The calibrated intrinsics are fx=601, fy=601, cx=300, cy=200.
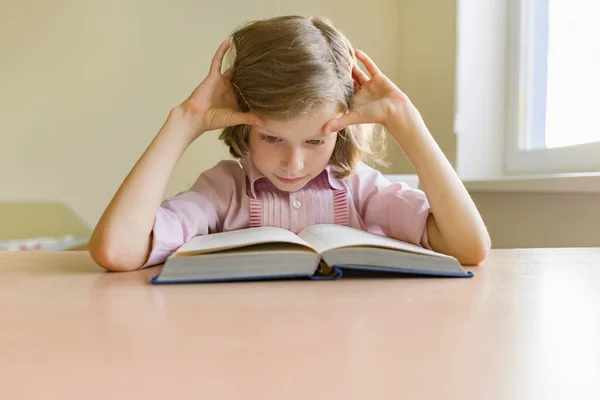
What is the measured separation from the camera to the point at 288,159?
0.87 metres

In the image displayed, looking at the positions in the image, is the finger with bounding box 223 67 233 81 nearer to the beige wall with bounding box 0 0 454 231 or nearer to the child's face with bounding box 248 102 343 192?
the child's face with bounding box 248 102 343 192

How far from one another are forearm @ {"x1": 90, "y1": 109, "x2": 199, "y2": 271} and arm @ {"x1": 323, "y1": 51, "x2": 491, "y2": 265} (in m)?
0.23

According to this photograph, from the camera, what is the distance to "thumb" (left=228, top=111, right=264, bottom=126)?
85 centimetres

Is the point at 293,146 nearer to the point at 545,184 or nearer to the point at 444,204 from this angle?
the point at 444,204

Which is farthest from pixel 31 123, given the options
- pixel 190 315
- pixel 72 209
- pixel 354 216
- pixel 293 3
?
pixel 190 315

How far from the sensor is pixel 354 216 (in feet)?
3.43

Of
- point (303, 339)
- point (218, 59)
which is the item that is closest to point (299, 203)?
point (218, 59)

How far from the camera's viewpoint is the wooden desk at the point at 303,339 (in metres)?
0.30

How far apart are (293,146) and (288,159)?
0.07ft

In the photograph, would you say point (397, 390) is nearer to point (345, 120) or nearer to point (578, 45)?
point (345, 120)

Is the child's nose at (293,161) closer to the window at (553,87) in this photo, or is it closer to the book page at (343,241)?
the book page at (343,241)

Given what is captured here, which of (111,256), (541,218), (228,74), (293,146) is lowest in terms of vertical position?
(541,218)

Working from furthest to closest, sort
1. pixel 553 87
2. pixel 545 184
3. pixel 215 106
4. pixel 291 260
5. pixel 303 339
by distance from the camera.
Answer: pixel 553 87
pixel 545 184
pixel 215 106
pixel 291 260
pixel 303 339

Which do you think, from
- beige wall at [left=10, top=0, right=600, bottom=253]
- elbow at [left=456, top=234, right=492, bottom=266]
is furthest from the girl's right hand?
beige wall at [left=10, top=0, right=600, bottom=253]
